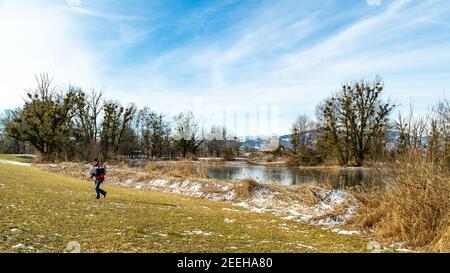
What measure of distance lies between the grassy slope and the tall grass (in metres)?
1.00

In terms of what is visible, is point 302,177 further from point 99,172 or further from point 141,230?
point 141,230

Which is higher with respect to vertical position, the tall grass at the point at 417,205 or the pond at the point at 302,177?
the tall grass at the point at 417,205

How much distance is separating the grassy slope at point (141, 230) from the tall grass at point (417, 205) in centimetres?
100

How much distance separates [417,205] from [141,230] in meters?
6.37

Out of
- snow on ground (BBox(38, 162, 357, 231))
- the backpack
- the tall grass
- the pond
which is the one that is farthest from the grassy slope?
the pond

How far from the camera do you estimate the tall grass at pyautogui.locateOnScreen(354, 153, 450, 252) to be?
7340mm

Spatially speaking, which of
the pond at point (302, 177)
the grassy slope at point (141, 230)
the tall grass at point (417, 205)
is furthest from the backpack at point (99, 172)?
the tall grass at point (417, 205)

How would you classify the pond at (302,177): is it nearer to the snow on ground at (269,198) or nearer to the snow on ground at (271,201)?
the snow on ground at (269,198)

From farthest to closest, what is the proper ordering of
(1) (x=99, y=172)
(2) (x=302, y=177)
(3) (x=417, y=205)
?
(2) (x=302, y=177) → (1) (x=99, y=172) → (3) (x=417, y=205)

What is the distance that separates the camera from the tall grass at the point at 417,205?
24.1ft

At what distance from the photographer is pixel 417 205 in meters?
7.82

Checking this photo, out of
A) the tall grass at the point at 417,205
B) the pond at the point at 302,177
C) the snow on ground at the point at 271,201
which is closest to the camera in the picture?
the tall grass at the point at 417,205

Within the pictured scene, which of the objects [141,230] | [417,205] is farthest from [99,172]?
[417,205]

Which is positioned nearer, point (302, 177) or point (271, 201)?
point (271, 201)
